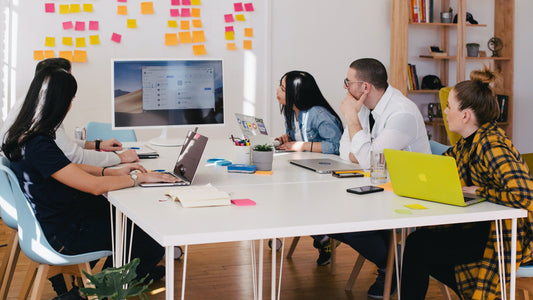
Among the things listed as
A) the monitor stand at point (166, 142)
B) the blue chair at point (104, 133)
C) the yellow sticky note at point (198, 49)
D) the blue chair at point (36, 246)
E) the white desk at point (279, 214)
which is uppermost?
the yellow sticky note at point (198, 49)

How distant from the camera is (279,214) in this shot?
1828mm

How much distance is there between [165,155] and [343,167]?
103 centimetres

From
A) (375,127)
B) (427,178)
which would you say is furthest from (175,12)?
(427,178)

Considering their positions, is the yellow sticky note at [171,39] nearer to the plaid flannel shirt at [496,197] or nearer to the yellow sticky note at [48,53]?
the yellow sticky note at [48,53]

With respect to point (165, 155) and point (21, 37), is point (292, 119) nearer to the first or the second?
point (165, 155)

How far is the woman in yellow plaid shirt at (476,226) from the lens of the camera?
6.59 ft

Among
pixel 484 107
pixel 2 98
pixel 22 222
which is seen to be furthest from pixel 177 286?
pixel 2 98

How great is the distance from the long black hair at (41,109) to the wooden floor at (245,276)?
40.2 inches

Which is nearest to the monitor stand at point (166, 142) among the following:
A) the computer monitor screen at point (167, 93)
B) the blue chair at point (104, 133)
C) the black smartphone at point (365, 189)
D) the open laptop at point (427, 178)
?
the computer monitor screen at point (167, 93)

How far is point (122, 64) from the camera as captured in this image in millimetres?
3510

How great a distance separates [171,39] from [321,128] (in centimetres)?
192

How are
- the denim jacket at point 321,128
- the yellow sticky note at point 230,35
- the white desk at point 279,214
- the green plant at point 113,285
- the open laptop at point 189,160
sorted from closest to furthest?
1. the green plant at point 113,285
2. the white desk at point 279,214
3. the open laptop at point 189,160
4. the denim jacket at point 321,128
5. the yellow sticky note at point 230,35

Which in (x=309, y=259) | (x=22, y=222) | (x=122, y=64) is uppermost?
(x=122, y=64)

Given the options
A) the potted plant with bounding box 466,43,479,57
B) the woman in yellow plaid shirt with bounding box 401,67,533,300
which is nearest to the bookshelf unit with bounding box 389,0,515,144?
the potted plant with bounding box 466,43,479,57
